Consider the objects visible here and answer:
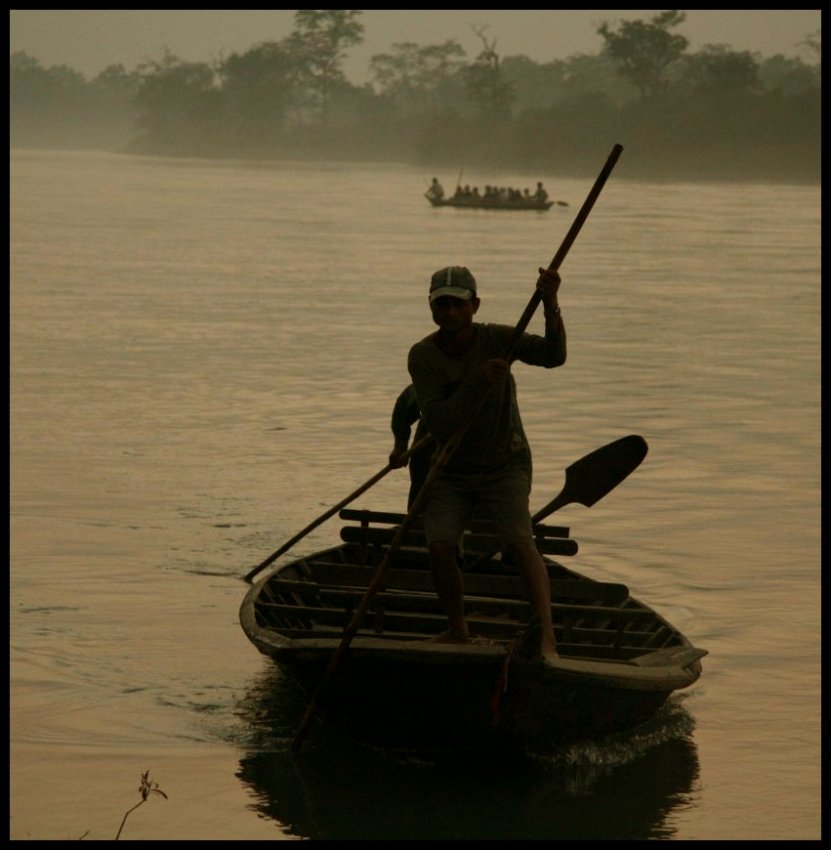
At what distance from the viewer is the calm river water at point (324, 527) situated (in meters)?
6.95

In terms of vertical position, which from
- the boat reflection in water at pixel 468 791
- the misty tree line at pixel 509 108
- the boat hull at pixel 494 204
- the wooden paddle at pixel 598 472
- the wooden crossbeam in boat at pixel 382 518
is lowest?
the boat reflection in water at pixel 468 791

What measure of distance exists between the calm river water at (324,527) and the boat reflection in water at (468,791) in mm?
13

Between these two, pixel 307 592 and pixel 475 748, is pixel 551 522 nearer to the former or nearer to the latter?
pixel 307 592

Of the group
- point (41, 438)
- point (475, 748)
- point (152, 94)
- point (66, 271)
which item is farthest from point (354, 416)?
point (152, 94)

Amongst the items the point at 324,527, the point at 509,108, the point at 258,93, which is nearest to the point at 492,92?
the point at 509,108

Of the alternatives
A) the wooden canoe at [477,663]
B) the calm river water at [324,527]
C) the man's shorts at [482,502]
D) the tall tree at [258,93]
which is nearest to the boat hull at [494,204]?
the calm river water at [324,527]

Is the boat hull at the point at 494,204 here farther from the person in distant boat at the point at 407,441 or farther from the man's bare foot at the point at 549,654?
the man's bare foot at the point at 549,654

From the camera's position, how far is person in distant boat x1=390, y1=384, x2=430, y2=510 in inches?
329

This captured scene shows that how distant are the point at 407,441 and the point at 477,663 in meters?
2.08

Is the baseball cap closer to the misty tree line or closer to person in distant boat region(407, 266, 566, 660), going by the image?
person in distant boat region(407, 266, 566, 660)

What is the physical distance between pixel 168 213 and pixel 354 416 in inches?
1387

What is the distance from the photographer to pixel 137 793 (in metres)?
6.94

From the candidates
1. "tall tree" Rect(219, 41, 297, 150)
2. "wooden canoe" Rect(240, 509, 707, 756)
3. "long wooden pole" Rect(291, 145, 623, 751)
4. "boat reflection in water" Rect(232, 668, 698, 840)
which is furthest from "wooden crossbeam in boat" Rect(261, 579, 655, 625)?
"tall tree" Rect(219, 41, 297, 150)

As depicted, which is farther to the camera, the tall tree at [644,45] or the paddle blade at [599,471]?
the tall tree at [644,45]
